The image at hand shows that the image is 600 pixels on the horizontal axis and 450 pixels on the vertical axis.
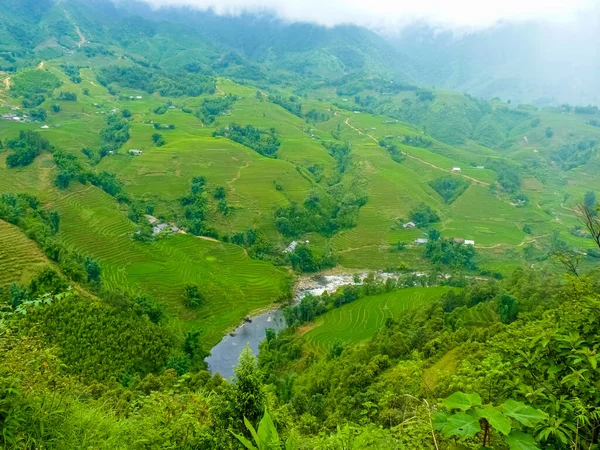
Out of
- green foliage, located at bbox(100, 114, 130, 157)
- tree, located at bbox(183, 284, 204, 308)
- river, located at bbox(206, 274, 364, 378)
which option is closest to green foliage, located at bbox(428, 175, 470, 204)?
river, located at bbox(206, 274, 364, 378)

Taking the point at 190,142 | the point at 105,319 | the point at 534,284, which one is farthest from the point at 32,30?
the point at 534,284

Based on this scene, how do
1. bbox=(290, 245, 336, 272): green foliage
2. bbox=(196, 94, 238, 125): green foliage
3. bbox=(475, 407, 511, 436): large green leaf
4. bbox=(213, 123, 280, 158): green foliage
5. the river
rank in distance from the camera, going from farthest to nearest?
bbox=(196, 94, 238, 125): green foliage, bbox=(213, 123, 280, 158): green foliage, bbox=(290, 245, 336, 272): green foliage, the river, bbox=(475, 407, 511, 436): large green leaf

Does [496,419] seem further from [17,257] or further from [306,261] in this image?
[306,261]

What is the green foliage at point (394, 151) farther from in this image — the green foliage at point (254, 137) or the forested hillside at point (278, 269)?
the green foliage at point (254, 137)

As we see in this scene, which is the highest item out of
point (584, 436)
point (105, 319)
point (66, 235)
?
point (584, 436)

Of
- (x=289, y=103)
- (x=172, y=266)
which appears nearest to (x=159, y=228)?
(x=172, y=266)

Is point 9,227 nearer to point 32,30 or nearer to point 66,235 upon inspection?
point 66,235

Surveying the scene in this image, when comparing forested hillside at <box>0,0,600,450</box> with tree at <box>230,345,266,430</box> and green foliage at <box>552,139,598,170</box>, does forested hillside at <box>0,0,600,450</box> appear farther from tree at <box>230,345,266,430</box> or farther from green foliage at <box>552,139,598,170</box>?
green foliage at <box>552,139,598,170</box>
